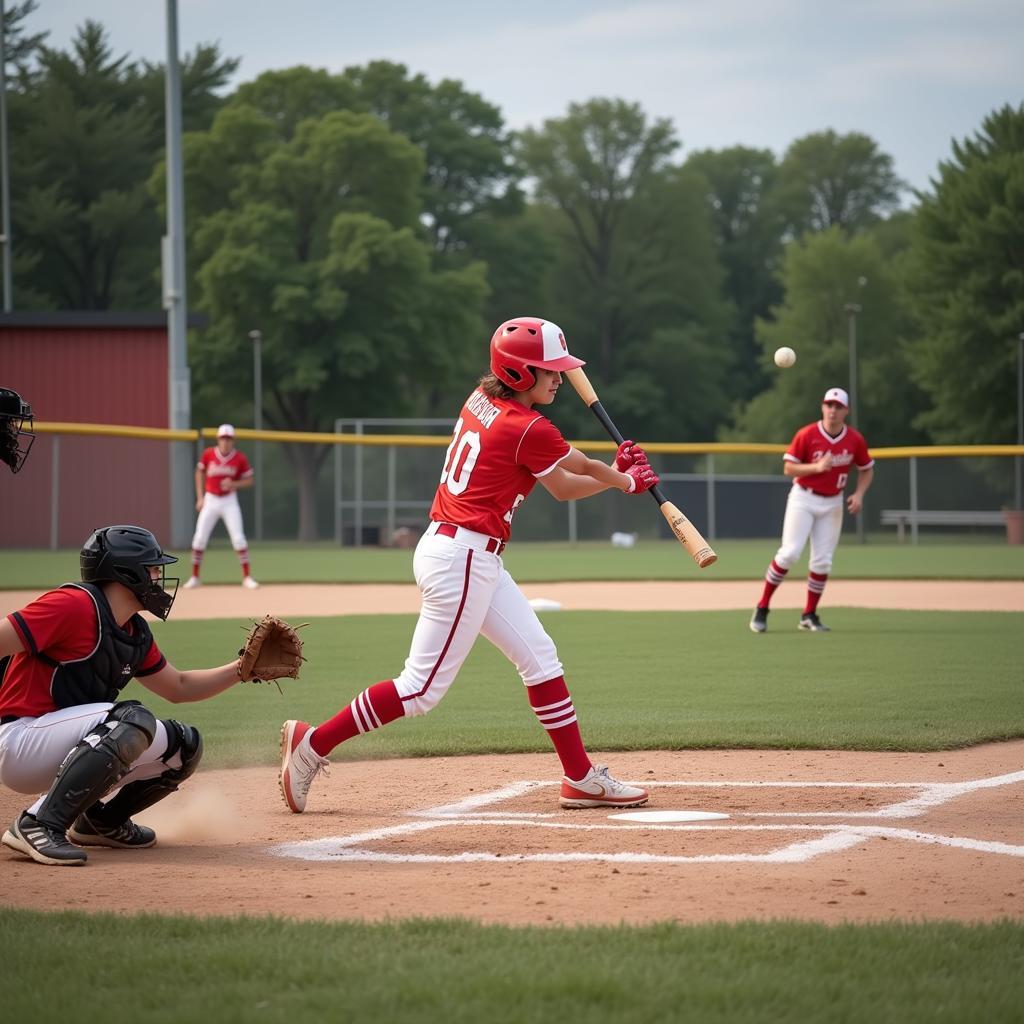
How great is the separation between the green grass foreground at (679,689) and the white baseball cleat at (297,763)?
1630 mm

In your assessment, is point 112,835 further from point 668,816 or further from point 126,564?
point 668,816

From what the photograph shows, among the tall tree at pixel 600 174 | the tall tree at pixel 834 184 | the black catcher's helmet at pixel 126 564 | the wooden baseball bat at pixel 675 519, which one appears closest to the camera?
the black catcher's helmet at pixel 126 564

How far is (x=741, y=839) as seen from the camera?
223 inches

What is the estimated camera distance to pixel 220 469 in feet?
67.8

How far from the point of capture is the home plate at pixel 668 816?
6.13 metres

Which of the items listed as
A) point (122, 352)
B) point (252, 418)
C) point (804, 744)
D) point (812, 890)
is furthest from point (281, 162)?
point (812, 890)

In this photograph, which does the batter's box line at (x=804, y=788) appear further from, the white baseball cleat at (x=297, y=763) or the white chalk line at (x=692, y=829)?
the white baseball cleat at (x=297, y=763)

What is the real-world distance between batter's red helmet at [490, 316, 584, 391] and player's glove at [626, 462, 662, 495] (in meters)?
0.54

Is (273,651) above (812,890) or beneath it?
above

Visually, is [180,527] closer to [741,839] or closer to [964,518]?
[964,518]

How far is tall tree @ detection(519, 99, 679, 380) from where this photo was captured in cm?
6712

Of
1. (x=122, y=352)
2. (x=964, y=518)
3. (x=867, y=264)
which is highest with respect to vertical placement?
(x=867, y=264)

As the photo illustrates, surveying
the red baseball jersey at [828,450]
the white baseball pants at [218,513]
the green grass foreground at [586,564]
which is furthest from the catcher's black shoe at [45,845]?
the white baseball pants at [218,513]

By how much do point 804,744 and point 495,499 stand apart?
279 cm
